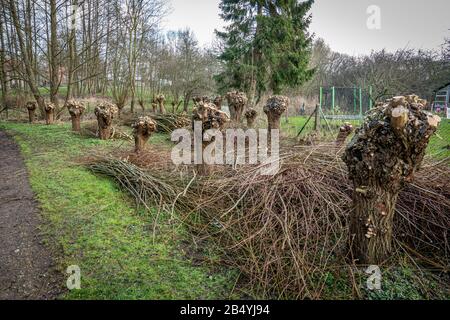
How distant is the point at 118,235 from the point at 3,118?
Result: 13559 mm

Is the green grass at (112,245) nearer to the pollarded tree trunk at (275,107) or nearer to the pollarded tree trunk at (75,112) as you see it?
the pollarded tree trunk at (75,112)

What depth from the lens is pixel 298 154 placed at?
4.50m

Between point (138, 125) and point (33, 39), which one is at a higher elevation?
point (33, 39)

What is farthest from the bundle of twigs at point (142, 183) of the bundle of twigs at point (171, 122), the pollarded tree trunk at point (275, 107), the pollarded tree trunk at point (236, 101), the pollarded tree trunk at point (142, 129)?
the pollarded tree trunk at point (236, 101)

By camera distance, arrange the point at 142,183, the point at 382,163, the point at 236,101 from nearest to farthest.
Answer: the point at 382,163
the point at 142,183
the point at 236,101

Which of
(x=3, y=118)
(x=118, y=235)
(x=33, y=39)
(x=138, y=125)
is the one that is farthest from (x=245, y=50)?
(x=118, y=235)

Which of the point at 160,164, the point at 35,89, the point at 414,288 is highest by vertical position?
the point at 35,89

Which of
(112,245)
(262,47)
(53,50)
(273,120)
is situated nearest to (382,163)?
(112,245)

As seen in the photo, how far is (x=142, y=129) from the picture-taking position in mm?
5629

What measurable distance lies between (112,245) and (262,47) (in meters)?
13.9

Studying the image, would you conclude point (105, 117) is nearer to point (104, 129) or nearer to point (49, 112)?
point (104, 129)

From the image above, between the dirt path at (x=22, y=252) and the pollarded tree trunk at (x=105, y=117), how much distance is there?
128 inches
